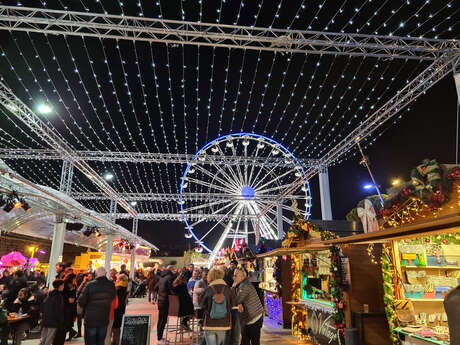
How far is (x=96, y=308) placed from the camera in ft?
13.9

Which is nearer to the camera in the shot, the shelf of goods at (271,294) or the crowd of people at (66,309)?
the crowd of people at (66,309)

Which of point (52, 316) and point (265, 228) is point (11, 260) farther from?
point (265, 228)

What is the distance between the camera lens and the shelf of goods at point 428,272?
470 centimetres

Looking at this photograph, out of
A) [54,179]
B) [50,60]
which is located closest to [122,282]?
[50,60]

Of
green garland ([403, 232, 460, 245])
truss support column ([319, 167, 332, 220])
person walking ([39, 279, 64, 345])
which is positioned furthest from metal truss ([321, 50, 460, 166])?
person walking ([39, 279, 64, 345])

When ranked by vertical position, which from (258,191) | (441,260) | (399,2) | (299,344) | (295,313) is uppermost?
(399,2)

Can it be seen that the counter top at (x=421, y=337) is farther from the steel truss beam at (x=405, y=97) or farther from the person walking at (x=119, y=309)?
the steel truss beam at (x=405, y=97)

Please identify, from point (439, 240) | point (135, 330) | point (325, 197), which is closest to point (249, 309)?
point (135, 330)

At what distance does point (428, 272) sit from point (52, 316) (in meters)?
5.76

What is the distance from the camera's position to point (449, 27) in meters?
7.14

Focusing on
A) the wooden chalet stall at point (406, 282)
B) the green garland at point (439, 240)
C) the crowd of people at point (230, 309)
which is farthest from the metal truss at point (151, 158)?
the crowd of people at point (230, 309)

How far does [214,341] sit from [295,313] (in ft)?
13.0

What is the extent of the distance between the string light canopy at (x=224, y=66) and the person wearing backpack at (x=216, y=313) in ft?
17.6

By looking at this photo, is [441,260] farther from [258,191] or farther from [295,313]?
[258,191]
